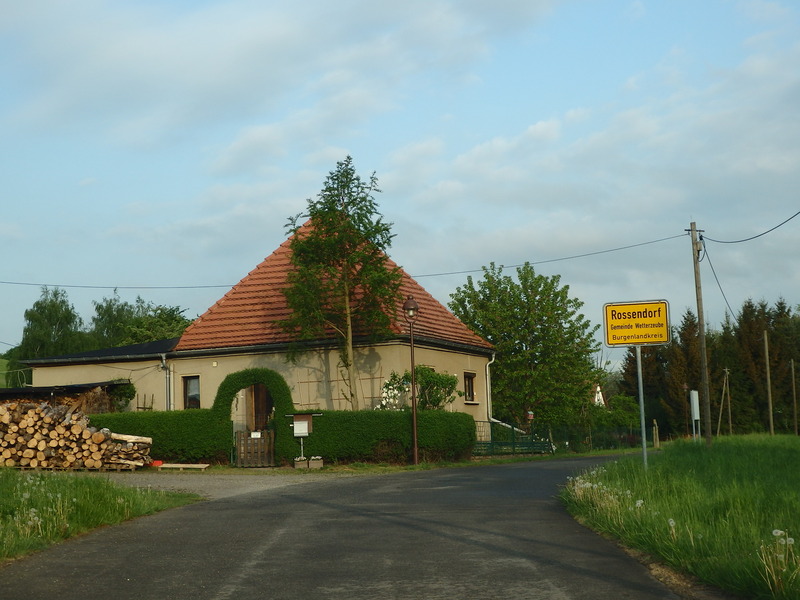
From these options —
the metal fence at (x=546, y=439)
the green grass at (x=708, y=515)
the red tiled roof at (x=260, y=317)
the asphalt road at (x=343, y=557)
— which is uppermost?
the red tiled roof at (x=260, y=317)

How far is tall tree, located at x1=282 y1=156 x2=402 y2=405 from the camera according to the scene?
28141 mm

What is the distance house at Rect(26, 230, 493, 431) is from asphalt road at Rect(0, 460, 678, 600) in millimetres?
16416

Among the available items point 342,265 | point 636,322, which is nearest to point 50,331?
point 342,265

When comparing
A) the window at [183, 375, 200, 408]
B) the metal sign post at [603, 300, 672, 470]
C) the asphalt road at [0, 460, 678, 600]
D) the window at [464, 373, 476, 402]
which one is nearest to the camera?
the asphalt road at [0, 460, 678, 600]

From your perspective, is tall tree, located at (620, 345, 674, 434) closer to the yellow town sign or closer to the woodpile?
the woodpile

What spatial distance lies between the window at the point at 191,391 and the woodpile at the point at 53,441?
7172 mm

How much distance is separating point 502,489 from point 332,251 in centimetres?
1314

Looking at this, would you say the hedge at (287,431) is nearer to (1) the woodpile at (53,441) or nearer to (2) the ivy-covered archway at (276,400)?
(2) the ivy-covered archway at (276,400)

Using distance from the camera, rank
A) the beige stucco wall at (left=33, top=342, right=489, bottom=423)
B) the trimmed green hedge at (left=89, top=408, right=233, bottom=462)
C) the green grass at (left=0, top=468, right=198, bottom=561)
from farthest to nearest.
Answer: the beige stucco wall at (left=33, top=342, right=489, bottom=423)
the trimmed green hedge at (left=89, top=408, right=233, bottom=462)
the green grass at (left=0, top=468, right=198, bottom=561)

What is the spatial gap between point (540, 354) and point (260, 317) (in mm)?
19372

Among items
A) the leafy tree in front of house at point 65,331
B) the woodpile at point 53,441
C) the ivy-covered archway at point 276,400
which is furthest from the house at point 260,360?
the leafy tree in front of house at point 65,331

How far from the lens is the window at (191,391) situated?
32781 millimetres

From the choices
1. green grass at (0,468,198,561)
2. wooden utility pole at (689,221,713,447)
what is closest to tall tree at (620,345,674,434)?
wooden utility pole at (689,221,713,447)

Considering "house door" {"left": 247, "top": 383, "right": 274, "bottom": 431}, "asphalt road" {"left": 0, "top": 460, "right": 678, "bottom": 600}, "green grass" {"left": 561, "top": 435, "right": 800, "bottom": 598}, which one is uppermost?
"house door" {"left": 247, "top": 383, "right": 274, "bottom": 431}
